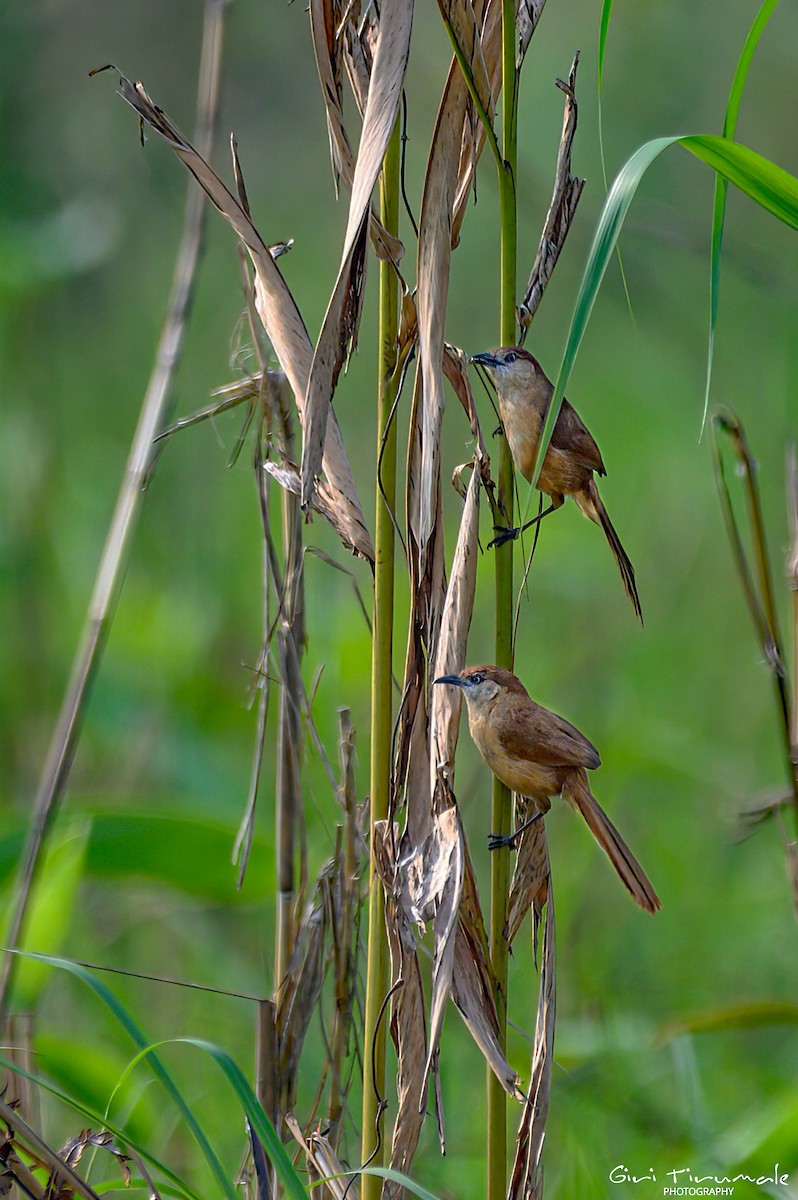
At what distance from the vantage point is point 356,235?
955mm

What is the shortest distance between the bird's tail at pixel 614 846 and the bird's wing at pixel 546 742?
3 centimetres

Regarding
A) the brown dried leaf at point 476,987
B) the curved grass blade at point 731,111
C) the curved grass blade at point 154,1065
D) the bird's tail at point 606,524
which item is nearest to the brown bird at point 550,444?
the bird's tail at point 606,524

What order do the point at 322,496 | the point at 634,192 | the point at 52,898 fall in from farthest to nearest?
the point at 52,898, the point at 322,496, the point at 634,192

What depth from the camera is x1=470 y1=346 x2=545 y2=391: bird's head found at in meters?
1.11

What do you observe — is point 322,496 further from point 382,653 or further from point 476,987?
point 476,987

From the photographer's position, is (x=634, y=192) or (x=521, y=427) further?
(x=521, y=427)

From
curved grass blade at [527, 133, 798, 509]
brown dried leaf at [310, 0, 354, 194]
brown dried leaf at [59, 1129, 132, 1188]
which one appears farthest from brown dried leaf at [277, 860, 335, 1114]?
brown dried leaf at [310, 0, 354, 194]

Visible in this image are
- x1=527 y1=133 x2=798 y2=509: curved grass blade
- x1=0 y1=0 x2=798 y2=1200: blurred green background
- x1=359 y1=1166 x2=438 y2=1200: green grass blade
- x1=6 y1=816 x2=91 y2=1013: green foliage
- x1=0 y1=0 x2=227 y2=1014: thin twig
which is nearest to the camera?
x1=527 y1=133 x2=798 y2=509: curved grass blade

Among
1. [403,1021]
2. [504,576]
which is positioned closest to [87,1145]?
[403,1021]

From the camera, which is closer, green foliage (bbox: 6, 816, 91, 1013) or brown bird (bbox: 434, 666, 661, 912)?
brown bird (bbox: 434, 666, 661, 912)

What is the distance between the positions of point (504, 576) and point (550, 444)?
0.27m

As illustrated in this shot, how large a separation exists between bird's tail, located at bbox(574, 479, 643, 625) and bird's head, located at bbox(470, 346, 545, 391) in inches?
6.3

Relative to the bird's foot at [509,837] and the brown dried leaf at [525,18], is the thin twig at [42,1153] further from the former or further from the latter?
the brown dried leaf at [525,18]

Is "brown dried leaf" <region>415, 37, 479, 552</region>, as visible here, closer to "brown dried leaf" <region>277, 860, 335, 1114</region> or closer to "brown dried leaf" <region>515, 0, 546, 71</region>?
"brown dried leaf" <region>515, 0, 546, 71</region>
